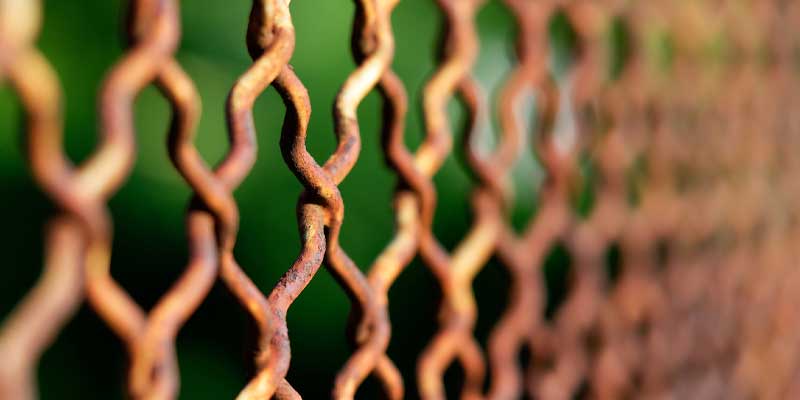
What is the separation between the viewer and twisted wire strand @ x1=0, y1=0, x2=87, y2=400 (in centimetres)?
30

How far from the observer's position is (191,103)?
39 cm

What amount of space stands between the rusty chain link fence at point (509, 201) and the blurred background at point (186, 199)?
132mm

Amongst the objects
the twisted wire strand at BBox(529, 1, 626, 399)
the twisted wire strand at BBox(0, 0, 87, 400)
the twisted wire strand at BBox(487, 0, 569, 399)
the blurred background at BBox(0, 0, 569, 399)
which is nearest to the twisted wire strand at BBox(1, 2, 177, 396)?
the twisted wire strand at BBox(0, 0, 87, 400)

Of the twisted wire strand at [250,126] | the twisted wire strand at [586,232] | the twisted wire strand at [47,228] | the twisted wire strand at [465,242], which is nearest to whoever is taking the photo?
the twisted wire strand at [47,228]

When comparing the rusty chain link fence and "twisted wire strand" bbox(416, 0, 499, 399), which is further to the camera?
"twisted wire strand" bbox(416, 0, 499, 399)

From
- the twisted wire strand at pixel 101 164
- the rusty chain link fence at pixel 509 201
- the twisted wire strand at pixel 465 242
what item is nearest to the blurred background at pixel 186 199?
the rusty chain link fence at pixel 509 201

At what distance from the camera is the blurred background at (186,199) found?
5.44 ft

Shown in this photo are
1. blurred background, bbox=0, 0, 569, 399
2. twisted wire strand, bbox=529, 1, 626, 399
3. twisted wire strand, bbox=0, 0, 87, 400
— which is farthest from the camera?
blurred background, bbox=0, 0, 569, 399

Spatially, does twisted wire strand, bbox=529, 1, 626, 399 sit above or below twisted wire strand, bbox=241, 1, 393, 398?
below

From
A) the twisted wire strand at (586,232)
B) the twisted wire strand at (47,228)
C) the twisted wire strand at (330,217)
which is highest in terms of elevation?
the twisted wire strand at (47,228)

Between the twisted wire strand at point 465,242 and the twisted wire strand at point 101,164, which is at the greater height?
the twisted wire strand at point 101,164

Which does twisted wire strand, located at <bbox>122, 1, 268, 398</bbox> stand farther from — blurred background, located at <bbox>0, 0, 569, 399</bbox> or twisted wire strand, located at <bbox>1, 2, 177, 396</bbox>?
blurred background, located at <bbox>0, 0, 569, 399</bbox>

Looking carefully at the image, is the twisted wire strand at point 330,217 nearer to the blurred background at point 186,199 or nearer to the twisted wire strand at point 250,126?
the twisted wire strand at point 250,126

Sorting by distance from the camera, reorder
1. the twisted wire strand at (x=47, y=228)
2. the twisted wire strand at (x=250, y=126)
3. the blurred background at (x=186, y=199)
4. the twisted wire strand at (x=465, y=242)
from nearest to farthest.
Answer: the twisted wire strand at (x=47, y=228) → the twisted wire strand at (x=250, y=126) → the twisted wire strand at (x=465, y=242) → the blurred background at (x=186, y=199)
